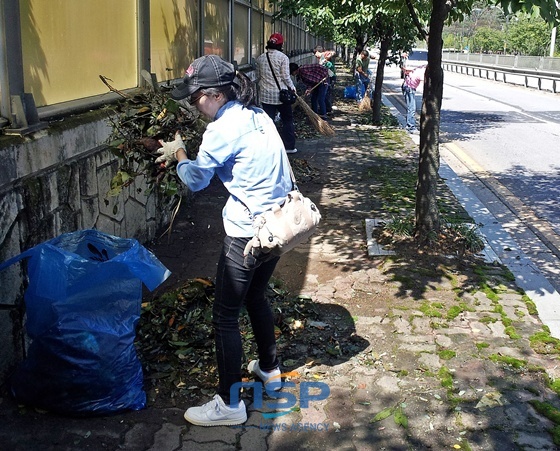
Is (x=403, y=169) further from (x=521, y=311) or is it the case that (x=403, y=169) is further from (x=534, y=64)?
(x=534, y=64)

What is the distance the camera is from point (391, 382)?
3.78 metres

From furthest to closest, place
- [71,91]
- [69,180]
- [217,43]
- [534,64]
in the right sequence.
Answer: [534,64], [217,43], [71,91], [69,180]

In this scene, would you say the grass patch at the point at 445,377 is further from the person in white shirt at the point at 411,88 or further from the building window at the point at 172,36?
the person in white shirt at the point at 411,88

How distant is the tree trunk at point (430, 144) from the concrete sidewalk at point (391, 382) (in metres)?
0.58

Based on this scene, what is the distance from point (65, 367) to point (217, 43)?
296 inches

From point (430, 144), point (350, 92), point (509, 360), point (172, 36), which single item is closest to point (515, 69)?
point (350, 92)

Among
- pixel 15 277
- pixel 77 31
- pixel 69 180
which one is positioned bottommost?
pixel 15 277

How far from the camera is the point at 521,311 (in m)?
4.76

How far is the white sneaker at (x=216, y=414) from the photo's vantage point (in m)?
3.31

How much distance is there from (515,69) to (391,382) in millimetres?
34017

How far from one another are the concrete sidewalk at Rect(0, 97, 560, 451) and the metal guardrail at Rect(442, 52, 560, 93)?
79.9ft

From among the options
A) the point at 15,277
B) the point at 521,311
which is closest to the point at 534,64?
the point at 521,311

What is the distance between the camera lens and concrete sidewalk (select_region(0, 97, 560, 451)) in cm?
321

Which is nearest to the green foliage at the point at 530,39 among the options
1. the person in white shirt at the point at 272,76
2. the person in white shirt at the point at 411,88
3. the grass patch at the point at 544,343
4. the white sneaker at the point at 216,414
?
the person in white shirt at the point at 411,88
